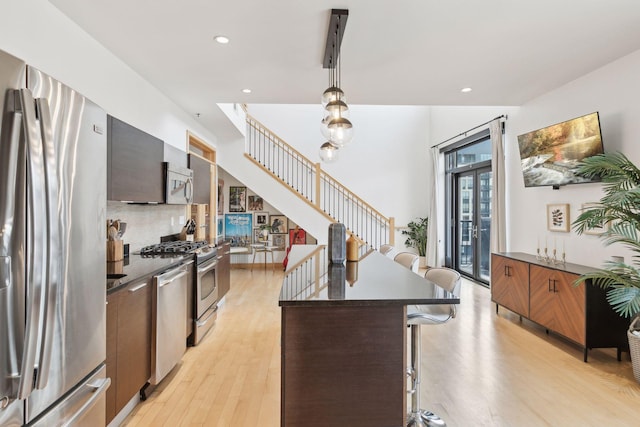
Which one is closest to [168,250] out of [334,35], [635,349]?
[334,35]

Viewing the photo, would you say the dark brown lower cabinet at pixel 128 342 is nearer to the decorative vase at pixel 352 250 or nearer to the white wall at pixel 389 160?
the decorative vase at pixel 352 250

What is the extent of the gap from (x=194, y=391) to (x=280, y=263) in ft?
18.2

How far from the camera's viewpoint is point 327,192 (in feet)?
26.4

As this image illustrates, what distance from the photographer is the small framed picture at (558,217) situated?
4020mm

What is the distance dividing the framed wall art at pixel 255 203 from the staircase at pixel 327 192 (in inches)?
29.8

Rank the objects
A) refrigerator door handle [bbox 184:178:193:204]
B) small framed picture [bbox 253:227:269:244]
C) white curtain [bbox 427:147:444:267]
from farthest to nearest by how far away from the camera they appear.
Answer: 1. small framed picture [bbox 253:227:269:244]
2. white curtain [bbox 427:147:444:267]
3. refrigerator door handle [bbox 184:178:193:204]

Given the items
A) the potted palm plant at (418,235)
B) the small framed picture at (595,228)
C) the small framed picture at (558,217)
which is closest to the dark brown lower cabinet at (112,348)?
the small framed picture at (595,228)

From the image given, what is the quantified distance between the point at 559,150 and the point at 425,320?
3.07 metres

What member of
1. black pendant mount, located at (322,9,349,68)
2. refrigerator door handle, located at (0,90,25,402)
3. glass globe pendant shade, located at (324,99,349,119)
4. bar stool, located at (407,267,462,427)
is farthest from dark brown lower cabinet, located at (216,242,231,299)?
refrigerator door handle, located at (0,90,25,402)

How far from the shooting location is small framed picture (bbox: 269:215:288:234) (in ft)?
26.6

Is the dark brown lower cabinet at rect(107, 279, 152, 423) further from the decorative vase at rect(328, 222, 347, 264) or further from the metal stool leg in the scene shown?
the metal stool leg

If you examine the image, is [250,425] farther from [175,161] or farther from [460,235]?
[460,235]

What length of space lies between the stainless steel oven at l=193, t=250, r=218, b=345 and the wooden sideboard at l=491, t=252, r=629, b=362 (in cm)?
354

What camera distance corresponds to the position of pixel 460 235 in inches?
286
